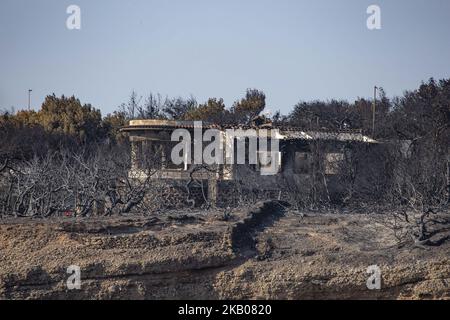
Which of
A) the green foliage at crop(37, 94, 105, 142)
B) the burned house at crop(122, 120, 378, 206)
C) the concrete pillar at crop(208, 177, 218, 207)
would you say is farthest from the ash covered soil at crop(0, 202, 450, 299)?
the green foliage at crop(37, 94, 105, 142)

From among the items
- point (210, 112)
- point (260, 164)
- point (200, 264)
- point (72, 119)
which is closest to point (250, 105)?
point (210, 112)

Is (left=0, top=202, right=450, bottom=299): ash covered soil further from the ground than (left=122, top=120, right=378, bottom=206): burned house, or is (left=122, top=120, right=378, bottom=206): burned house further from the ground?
(left=122, top=120, right=378, bottom=206): burned house

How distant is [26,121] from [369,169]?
798 inches

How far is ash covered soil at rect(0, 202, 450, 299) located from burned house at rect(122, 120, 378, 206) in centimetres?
993

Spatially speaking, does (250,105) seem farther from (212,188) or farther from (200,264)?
(200,264)

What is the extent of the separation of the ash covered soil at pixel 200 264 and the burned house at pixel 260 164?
993 centimetres

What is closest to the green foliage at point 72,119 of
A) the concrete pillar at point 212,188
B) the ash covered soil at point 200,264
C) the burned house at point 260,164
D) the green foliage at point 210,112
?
the green foliage at point 210,112

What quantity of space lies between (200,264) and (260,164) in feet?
51.8

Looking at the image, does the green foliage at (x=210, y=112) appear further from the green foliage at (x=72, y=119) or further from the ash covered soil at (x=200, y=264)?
the ash covered soil at (x=200, y=264)

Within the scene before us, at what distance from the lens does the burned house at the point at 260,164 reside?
23312 millimetres

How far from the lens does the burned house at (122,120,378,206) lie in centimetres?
2331

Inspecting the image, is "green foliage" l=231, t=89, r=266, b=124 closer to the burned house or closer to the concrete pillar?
the burned house
